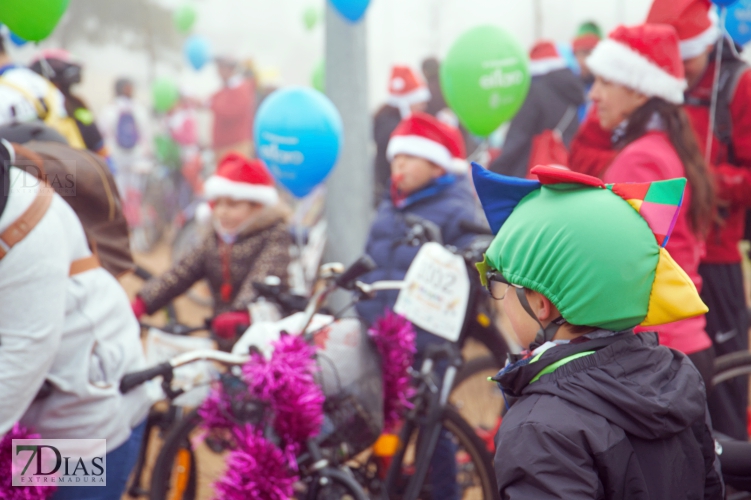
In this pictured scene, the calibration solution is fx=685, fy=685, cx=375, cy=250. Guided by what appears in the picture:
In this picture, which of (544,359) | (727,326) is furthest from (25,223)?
(727,326)

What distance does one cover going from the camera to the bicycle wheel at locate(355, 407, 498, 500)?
105 inches

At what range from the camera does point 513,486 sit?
1.20m

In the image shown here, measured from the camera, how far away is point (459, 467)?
2975 millimetres

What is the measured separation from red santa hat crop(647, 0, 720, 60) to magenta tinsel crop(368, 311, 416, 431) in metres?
1.66

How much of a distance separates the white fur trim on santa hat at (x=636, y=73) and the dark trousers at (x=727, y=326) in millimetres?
785

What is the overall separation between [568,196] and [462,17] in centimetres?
968

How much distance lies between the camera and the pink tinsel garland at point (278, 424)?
1.89 m

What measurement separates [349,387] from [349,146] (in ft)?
6.17

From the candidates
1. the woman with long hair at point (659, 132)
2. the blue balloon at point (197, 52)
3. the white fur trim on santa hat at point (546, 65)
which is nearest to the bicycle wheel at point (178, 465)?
the woman with long hair at point (659, 132)

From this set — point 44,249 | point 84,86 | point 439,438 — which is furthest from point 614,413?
point 84,86

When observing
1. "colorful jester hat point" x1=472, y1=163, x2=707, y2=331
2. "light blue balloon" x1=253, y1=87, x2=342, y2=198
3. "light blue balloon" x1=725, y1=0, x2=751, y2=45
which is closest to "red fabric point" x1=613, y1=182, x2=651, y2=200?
"colorful jester hat point" x1=472, y1=163, x2=707, y2=331

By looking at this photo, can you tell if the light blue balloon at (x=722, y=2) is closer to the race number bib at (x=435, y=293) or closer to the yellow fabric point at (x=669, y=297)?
the race number bib at (x=435, y=293)

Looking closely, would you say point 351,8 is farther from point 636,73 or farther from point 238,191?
point 636,73

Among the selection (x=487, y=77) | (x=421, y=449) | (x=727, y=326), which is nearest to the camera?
(x=421, y=449)
